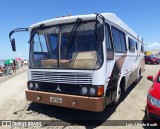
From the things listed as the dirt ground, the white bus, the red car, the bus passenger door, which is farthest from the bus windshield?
the dirt ground

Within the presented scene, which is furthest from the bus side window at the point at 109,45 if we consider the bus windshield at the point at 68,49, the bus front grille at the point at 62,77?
the bus front grille at the point at 62,77

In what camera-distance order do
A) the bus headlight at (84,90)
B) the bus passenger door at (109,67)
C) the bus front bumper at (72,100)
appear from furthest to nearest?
the bus passenger door at (109,67)
the bus headlight at (84,90)
the bus front bumper at (72,100)

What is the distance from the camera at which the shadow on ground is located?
635 centimetres

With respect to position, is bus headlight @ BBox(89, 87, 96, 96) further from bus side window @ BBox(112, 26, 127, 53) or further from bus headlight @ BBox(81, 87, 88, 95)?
Result: bus side window @ BBox(112, 26, 127, 53)

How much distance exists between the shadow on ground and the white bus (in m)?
0.66

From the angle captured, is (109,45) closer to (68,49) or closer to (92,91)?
(68,49)

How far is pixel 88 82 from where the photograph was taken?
19.0 feet

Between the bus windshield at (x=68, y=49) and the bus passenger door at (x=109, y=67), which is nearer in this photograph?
the bus windshield at (x=68, y=49)

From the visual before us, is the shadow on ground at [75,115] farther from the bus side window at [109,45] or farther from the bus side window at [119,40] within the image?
the bus side window at [119,40]

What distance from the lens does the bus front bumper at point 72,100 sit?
5.66 metres

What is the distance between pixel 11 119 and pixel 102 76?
346 cm

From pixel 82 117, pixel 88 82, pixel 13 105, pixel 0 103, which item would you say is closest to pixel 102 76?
pixel 88 82

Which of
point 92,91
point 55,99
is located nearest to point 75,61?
point 92,91

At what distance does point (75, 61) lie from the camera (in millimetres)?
6066
